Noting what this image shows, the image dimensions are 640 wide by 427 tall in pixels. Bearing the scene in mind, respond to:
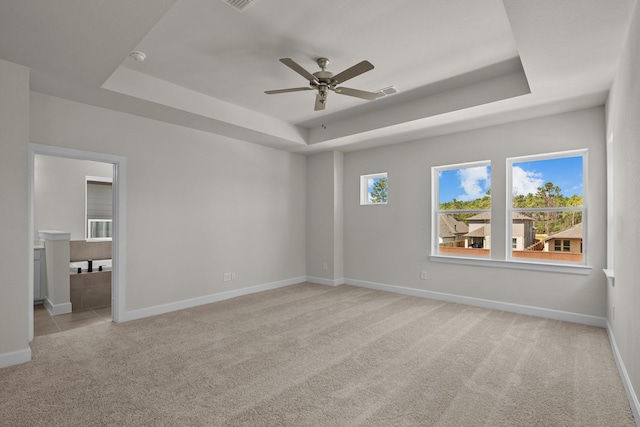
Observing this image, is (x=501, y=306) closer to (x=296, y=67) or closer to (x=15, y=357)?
(x=296, y=67)

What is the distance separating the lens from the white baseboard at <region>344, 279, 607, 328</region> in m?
3.97

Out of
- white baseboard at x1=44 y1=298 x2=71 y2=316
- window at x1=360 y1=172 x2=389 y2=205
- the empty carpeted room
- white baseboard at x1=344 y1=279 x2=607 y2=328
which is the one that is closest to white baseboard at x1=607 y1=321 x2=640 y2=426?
the empty carpeted room

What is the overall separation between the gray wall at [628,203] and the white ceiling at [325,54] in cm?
31

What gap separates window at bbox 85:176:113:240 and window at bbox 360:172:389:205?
15.9ft

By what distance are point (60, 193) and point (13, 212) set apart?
356 centimetres

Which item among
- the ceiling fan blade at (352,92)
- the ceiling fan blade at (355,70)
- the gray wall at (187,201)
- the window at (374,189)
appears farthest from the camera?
the window at (374,189)

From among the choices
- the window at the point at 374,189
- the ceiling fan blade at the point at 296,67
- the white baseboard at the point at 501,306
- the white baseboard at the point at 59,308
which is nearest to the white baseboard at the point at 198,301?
the white baseboard at the point at 59,308

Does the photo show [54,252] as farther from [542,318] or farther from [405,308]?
[542,318]

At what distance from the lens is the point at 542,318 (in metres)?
4.23

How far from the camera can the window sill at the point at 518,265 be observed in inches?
159

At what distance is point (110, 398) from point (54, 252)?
3.18m

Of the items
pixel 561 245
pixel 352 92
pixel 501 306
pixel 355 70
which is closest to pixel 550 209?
pixel 561 245

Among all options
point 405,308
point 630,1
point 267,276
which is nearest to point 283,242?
point 267,276

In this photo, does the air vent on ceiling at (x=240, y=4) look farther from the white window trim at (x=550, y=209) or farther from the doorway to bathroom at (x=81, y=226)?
the white window trim at (x=550, y=209)
